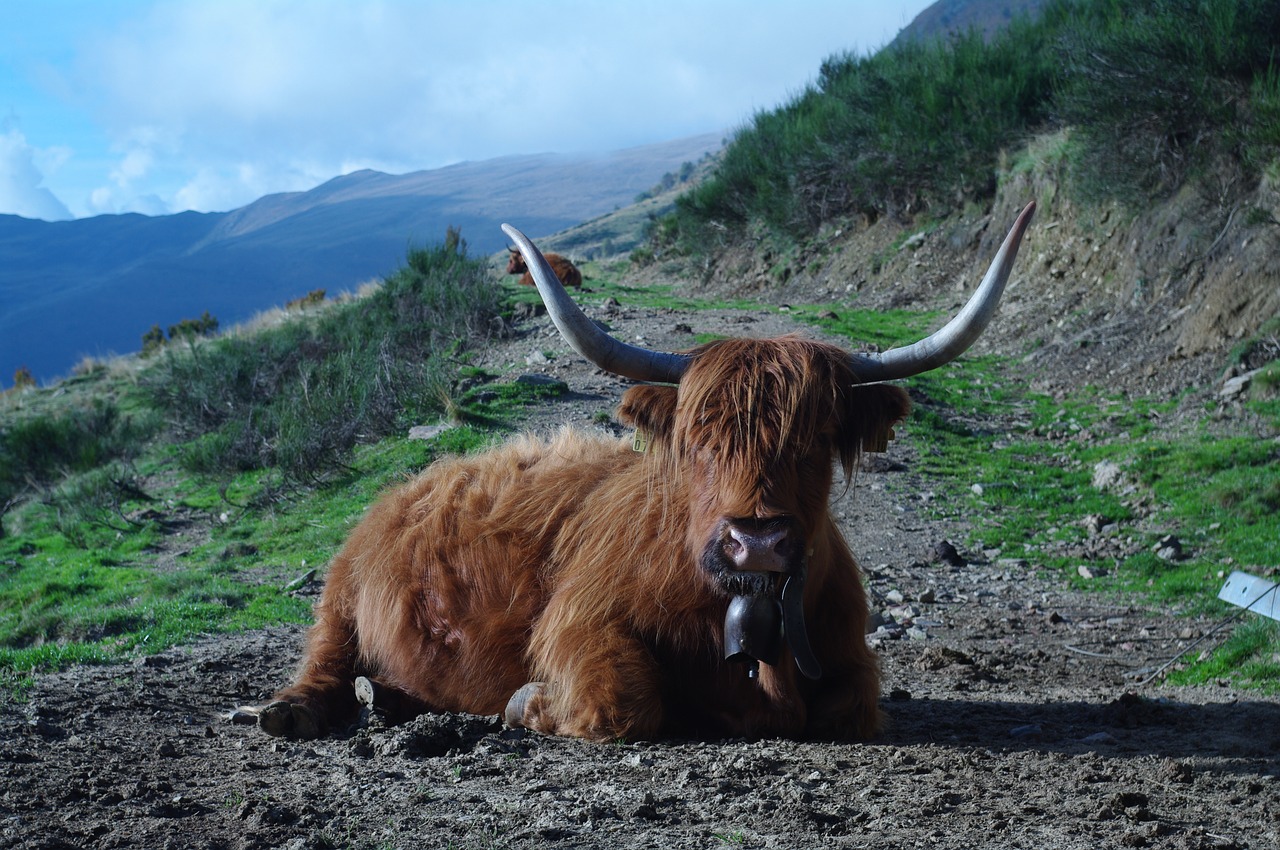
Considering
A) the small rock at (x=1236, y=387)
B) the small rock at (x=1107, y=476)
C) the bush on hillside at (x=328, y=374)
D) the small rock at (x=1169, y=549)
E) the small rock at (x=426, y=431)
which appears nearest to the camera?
the small rock at (x=1169, y=549)

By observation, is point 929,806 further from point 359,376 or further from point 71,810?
point 359,376

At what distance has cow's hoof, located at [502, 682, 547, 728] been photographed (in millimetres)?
4113

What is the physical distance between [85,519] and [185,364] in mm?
8493

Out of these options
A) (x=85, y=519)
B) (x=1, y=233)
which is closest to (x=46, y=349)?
(x=1, y=233)

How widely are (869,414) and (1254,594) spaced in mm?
2442

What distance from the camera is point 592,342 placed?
3.93 metres

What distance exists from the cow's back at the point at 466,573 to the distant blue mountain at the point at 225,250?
248ft

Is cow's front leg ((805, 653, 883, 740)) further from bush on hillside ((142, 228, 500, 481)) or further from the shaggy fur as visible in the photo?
bush on hillside ((142, 228, 500, 481))

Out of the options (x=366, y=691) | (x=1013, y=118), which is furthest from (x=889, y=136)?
(x=366, y=691)

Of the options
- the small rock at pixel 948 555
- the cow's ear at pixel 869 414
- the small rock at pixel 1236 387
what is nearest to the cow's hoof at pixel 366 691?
the cow's ear at pixel 869 414

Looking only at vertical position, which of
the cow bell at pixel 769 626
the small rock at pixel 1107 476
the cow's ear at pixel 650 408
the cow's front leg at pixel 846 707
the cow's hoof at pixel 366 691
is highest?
the cow's ear at pixel 650 408

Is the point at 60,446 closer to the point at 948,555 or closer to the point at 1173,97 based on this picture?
the point at 948,555

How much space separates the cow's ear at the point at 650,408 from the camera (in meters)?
3.99

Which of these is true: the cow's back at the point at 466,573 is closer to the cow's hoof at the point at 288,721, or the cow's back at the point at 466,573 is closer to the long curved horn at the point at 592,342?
the cow's hoof at the point at 288,721
